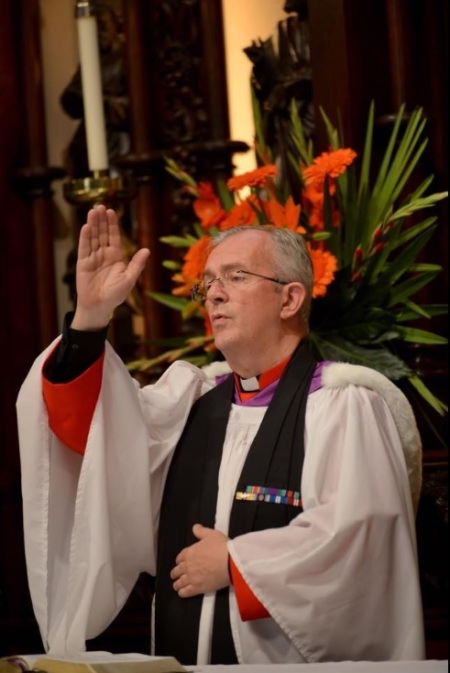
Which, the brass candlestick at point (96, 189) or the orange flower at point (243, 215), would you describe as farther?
the orange flower at point (243, 215)

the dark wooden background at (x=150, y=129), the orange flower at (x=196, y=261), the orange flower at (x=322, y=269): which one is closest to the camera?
the orange flower at (x=322, y=269)

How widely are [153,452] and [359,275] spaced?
0.84 meters

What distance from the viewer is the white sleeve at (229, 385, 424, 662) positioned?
2.65 metres

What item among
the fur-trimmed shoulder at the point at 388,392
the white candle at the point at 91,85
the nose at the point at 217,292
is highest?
the white candle at the point at 91,85

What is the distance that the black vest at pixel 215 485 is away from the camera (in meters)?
2.83

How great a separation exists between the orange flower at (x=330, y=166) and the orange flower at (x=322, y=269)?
219mm

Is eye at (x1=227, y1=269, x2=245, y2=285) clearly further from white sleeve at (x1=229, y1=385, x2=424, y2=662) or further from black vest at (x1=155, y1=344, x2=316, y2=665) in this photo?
→ white sleeve at (x1=229, y1=385, x2=424, y2=662)

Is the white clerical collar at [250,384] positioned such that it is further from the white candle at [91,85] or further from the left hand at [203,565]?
the white candle at [91,85]

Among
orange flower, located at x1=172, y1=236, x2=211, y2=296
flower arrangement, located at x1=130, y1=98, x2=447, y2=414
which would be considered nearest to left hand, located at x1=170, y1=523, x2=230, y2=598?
flower arrangement, located at x1=130, y1=98, x2=447, y2=414

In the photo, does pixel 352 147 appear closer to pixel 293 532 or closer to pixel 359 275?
pixel 359 275

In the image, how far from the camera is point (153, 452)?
3064 mm

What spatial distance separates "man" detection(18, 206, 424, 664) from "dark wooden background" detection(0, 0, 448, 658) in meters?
1.07

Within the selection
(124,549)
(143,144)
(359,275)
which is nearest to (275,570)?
(124,549)

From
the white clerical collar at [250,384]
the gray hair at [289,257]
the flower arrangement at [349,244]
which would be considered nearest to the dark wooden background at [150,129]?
the flower arrangement at [349,244]
